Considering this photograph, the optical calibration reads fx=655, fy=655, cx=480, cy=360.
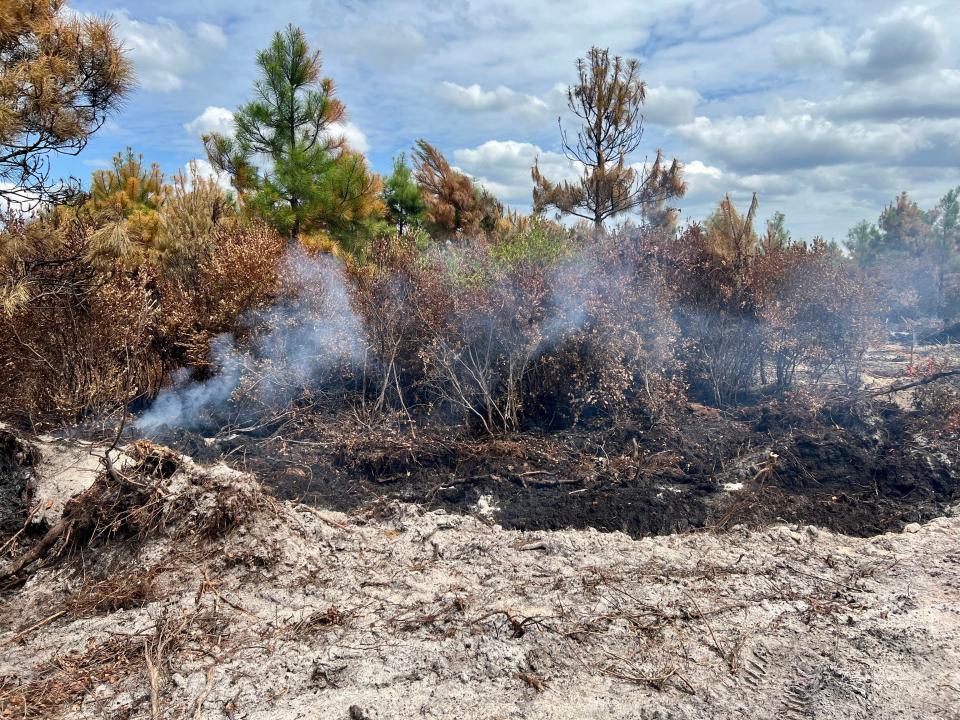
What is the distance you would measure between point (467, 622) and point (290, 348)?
5153 millimetres

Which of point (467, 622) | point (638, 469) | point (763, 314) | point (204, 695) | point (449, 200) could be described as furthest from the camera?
point (449, 200)

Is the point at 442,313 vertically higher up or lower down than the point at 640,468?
higher up

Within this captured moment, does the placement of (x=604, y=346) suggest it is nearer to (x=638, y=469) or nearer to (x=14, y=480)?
(x=638, y=469)

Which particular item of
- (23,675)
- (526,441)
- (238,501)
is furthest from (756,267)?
(23,675)

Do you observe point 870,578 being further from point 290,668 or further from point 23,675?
point 23,675

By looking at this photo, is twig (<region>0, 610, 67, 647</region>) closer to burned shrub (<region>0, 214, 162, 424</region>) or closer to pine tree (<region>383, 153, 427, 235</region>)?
burned shrub (<region>0, 214, 162, 424</region>)

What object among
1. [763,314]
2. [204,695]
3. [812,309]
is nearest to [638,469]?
[763,314]

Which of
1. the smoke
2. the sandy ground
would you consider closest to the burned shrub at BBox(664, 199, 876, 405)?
the sandy ground

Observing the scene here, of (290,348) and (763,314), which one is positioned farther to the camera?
(763,314)

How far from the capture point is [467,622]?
3.72 m

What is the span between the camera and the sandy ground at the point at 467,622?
3.16 meters

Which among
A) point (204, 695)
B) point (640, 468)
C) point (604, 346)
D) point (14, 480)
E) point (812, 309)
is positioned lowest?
point (204, 695)

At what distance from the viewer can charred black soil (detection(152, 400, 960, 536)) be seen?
5.34 metres

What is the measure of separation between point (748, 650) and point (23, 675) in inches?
149
